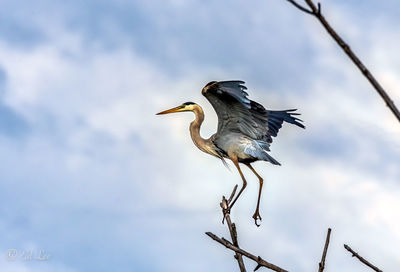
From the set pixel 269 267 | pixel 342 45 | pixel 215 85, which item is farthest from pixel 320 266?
pixel 215 85

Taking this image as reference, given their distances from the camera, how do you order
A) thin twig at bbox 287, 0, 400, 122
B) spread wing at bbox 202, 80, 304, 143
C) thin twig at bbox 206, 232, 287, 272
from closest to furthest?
thin twig at bbox 287, 0, 400, 122, thin twig at bbox 206, 232, 287, 272, spread wing at bbox 202, 80, 304, 143

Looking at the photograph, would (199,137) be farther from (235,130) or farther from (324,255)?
(324,255)

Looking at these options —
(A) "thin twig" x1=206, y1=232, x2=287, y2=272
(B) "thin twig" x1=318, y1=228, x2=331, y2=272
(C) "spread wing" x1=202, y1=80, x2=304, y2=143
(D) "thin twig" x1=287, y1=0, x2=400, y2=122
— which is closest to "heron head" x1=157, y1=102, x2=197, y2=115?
(C) "spread wing" x1=202, y1=80, x2=304, y2=143

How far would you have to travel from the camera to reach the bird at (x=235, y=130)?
Answer: 10.4 m

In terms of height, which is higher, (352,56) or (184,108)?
(184,108)

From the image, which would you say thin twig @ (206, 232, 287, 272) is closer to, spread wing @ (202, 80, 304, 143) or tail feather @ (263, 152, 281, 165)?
spread wing @ (202, 80, 304, 143)

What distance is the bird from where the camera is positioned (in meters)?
10.4

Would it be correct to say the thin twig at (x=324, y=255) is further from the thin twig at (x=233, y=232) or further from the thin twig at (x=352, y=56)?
the thin twig at (x=352, y=56)

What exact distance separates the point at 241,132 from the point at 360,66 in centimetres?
938

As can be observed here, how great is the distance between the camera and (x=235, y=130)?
1116cm

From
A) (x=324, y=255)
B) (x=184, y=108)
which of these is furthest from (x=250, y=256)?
(x=184, y=108)

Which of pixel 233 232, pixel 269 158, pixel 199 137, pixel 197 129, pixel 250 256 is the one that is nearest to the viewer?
pixel 250 256

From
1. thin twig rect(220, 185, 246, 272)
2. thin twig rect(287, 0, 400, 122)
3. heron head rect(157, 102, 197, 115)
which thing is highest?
heron head rect(157, 102, 197, 115)

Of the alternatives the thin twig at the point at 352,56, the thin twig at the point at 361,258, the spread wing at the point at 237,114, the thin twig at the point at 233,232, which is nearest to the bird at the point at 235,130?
the spread wing at the point at 237,114
